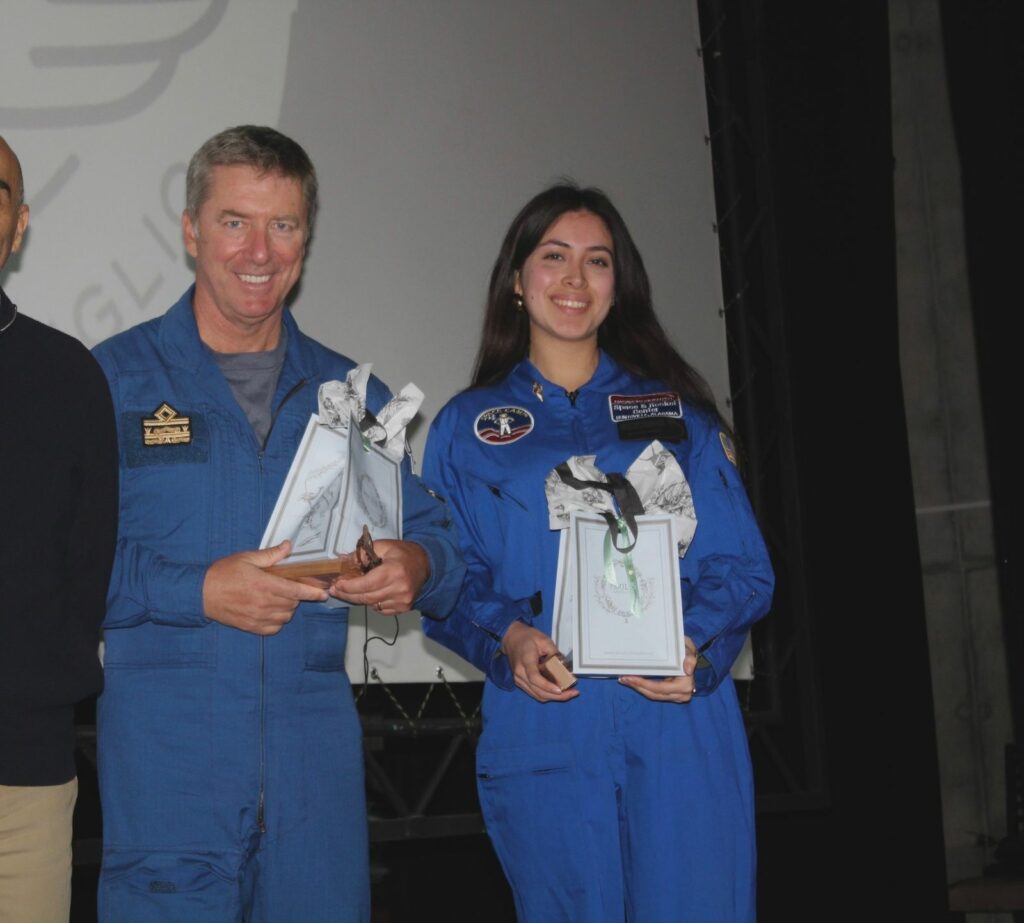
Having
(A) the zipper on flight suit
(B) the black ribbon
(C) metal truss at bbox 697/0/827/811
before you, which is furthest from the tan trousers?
(C) metal truss at bbox 697/0/827/811

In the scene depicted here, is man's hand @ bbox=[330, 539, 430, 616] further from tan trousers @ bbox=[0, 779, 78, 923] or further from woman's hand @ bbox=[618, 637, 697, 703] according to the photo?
tan trousers @ bbox=[0, 779, 78, 923]

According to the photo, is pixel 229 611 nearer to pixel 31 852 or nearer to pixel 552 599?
pixel 31 852

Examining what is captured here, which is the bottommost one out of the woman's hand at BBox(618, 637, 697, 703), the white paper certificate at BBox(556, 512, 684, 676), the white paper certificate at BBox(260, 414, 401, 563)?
the woman's hand at BBox(618, 637, 697, 703)

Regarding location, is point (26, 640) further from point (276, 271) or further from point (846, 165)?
point (846, 165)

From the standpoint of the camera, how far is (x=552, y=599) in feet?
8.04

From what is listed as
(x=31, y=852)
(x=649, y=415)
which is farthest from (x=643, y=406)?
(x=31, y=852)

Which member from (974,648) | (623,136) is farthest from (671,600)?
(974,648)

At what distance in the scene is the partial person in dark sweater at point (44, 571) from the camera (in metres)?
1.88

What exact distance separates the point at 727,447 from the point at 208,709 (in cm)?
118

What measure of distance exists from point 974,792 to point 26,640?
5172 mm

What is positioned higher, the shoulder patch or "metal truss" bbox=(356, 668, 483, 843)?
the shoulder patch

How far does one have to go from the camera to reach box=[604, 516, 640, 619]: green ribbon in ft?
7.57

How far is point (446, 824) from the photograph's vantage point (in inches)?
143

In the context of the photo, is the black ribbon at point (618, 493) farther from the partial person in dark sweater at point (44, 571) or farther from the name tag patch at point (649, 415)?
the partial person in dark sweater at point (44, 571)
